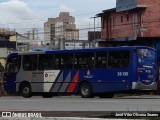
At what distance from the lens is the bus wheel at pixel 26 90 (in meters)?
28.7

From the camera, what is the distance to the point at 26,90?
28953 mm

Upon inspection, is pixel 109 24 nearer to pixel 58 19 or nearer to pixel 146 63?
pixel 146 63

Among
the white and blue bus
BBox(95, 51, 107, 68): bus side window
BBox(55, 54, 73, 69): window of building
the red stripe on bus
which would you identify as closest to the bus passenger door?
the white and blue bus

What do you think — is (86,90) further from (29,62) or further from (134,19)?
(134,19)

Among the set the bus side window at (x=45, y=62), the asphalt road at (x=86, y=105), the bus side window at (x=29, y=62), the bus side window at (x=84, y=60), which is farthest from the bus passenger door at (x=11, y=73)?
the asphalt road at (x=86, y=105)

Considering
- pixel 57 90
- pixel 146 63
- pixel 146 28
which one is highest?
pixel 146 28

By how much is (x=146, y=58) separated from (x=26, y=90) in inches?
322

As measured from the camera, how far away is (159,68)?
108 ft

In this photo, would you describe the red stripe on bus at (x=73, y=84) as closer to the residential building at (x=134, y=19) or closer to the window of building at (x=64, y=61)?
the window of building at (x=64, y=61)

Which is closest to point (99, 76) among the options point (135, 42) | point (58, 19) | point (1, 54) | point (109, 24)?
point (135, 42)

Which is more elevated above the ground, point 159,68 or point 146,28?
point 146,28

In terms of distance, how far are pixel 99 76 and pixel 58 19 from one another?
343 feet

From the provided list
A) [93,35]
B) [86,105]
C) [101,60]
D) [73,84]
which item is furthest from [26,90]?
[93,35]

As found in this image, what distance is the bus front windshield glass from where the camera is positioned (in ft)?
82.0
